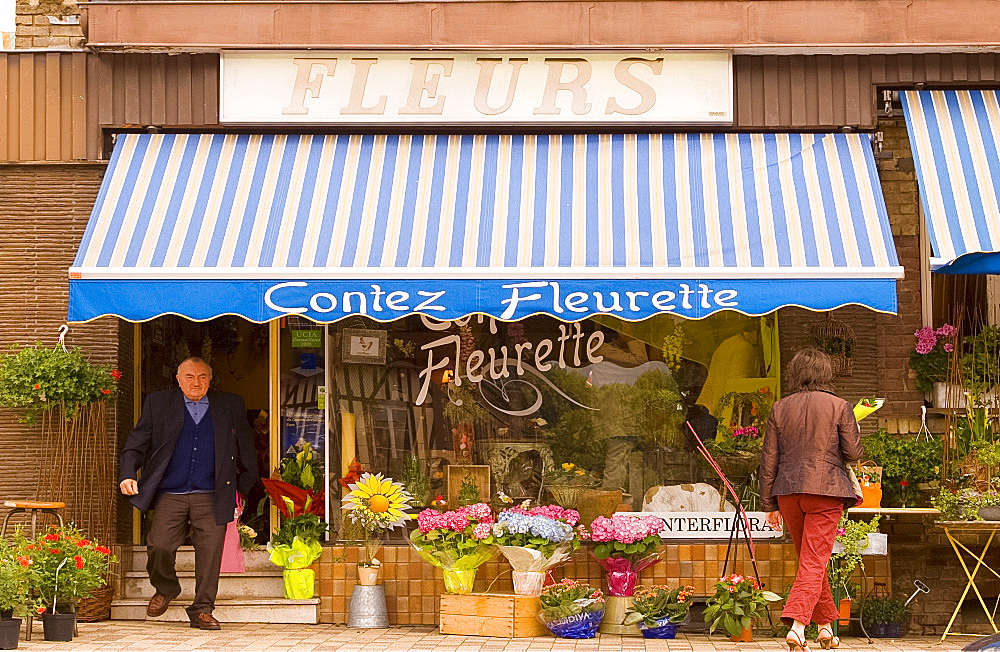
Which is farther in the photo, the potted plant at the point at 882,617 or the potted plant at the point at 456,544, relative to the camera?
the potted plant at the point at 882,617

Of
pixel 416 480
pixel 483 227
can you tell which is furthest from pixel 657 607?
pixel 483 227

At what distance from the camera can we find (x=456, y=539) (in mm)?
9203

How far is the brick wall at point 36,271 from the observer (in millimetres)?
9742

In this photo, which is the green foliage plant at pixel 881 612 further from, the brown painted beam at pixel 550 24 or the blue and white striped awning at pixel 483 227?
the brown painted beam at pixel 550 24

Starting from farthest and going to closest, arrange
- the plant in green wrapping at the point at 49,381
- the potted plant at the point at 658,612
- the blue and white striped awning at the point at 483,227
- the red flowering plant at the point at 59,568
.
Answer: the plant in green wrapping at the point at 49,381, the potted plant at the point at 658,612, the blue and white striped awning at the point at 483,227, the red flowering plant at the point at 59,568

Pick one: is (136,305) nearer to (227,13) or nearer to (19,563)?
(19,563)

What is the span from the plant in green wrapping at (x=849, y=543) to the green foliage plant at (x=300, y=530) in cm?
386

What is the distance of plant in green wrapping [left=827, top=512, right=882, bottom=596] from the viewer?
8.93 meters

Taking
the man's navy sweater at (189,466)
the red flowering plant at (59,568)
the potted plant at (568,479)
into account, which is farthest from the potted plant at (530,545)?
the red flowering plant at (59,568)

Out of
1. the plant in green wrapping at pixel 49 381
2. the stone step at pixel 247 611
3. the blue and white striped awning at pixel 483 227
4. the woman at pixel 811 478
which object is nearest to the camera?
the woman at pixel 811 478

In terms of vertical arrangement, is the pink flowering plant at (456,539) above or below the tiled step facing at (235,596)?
above

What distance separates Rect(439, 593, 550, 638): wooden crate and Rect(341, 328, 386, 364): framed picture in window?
2.16 metres

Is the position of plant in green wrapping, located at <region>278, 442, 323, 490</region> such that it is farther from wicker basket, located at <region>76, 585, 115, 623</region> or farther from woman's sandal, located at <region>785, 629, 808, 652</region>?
woman's sandal, located at <region>785, 629, 808, 652</region>

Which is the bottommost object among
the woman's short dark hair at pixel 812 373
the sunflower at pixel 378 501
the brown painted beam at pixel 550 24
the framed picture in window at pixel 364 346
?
the sunflower at pixel 378 501
